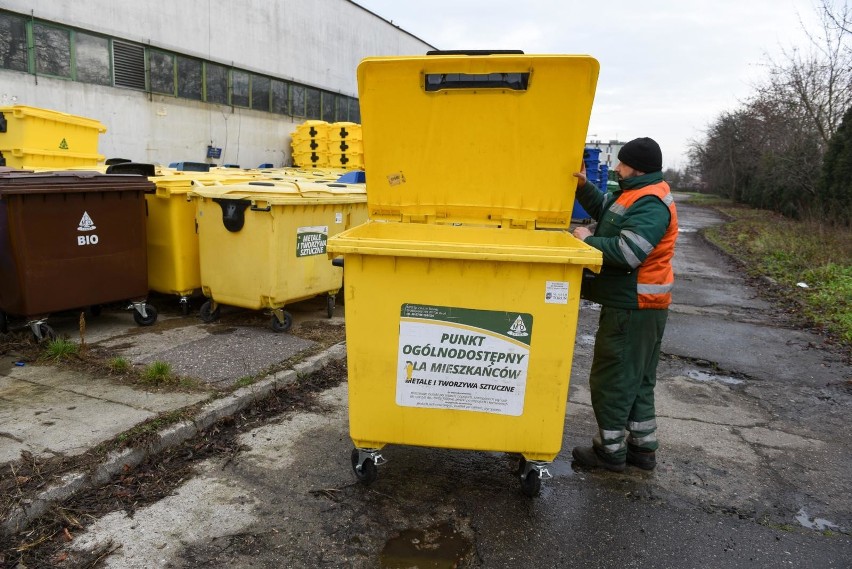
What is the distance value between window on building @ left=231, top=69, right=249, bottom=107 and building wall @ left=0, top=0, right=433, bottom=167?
0.21 metres

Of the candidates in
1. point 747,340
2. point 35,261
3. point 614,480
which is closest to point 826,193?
point 747,340

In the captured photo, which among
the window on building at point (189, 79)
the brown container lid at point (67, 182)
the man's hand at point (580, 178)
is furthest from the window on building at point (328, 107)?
the man's hand at point (580, 178)

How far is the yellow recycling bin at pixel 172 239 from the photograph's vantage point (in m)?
5.51

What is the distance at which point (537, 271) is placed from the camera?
2.54 metres

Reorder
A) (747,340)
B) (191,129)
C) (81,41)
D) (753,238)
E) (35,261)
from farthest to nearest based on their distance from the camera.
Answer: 1. (753,238)
2. (191,129)
3. (81,41)
4. (747,340)
5. (35,261)

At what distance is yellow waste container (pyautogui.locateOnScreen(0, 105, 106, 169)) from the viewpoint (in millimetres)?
8102

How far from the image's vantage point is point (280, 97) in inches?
707

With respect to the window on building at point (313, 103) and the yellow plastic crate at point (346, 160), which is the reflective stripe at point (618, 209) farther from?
the window on building at point (313, 103)

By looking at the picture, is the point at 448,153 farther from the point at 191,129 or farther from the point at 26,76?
the point at 191,129

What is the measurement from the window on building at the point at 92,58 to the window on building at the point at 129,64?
20cm

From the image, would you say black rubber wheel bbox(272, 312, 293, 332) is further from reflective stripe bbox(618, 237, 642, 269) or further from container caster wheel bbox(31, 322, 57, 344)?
reflective stripe bbox(618, 237, 642, 269)

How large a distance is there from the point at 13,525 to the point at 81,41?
39.1ft

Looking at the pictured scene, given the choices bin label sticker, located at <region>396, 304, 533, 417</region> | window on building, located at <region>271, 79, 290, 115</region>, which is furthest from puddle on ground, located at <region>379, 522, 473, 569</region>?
window on building, located at <region>271, 79, 290, 115</region>

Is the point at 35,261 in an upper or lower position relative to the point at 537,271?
lower
